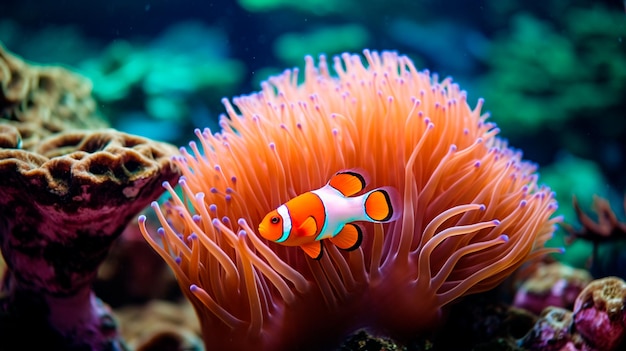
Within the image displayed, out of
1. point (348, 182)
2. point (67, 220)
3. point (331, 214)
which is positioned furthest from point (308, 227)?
point (67, 220)

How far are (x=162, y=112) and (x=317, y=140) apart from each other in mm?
2981

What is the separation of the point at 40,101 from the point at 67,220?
54.8 inches

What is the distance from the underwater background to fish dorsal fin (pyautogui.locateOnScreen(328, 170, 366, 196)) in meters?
2.87

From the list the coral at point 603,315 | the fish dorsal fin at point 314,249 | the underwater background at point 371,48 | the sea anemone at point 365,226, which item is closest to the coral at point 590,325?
the coral at point 603,315

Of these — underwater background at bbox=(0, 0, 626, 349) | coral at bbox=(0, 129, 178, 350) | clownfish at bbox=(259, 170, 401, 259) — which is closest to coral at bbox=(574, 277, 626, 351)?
clownfish at bbox=(259, 170, 401, 259)

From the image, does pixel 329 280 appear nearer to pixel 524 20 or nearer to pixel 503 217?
pixel 503 217

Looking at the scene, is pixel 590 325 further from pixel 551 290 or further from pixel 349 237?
pixel 551 290

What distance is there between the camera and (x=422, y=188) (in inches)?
68.2

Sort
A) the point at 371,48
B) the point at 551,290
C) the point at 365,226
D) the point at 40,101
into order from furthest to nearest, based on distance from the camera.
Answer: the point at 371,48 → the point at 551,290 → the point at 40,101 → the point at 365,226

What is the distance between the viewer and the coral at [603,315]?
5.71ft

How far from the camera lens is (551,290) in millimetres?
2910

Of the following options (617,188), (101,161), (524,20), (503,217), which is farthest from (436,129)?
(617,188)

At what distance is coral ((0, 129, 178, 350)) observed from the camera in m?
1.69

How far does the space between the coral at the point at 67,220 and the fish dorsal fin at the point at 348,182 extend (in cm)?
80
